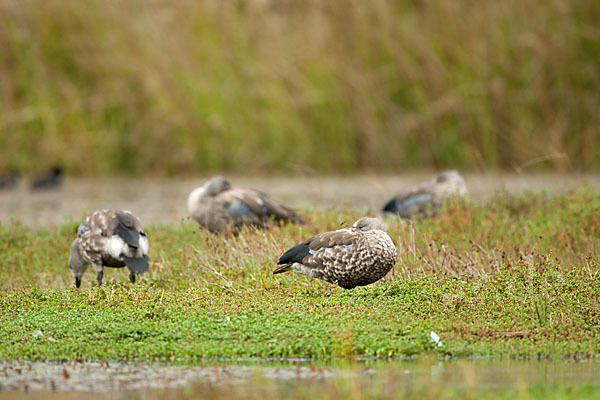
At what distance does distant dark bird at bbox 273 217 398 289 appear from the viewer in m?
8.55

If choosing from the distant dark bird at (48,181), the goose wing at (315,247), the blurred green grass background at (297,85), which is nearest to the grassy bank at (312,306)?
the goose wing at (315,247)

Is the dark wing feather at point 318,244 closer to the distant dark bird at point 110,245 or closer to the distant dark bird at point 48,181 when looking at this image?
the distant dark bird at point 110,245

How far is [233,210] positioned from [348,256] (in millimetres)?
3654

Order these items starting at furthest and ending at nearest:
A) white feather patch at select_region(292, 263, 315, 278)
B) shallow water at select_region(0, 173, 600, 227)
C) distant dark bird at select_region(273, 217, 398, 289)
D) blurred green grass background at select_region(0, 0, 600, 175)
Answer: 1. blurred green grass background at select_region(0, 0, 600, 175)
2. shallow water at select_region(0, 173, 600, 227)
3. white feather patch at select_region(292, 263, 315, 278)
4. distant dark bird at select_region(273, 217, 398, 289)

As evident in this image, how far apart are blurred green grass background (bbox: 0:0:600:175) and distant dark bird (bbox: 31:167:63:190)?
1.33 ft

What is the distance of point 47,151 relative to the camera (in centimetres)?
1891

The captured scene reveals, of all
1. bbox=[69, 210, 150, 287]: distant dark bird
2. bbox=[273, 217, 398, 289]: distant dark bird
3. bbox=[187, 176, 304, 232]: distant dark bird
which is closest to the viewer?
bbox=[273, 217, 398, 289]: distant dark bird

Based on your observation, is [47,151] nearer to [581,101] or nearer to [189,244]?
[189,244]

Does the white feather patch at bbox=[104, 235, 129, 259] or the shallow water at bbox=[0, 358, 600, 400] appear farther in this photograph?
the white feather patch at bbox=[104, 235, 129, 259]

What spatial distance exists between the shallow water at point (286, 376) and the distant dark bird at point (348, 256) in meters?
1.60

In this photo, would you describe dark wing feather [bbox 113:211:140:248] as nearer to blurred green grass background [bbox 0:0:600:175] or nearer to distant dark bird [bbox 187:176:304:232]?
distant dark bird [bbox 187:176:304:232]

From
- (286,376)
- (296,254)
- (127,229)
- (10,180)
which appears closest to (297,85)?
(10,180)

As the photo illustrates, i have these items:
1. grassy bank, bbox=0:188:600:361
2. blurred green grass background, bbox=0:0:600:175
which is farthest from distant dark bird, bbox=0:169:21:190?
grassy bank, bbox=0:188:600:361

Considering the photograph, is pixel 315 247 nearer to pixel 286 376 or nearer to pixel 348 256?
pixel 348 256
